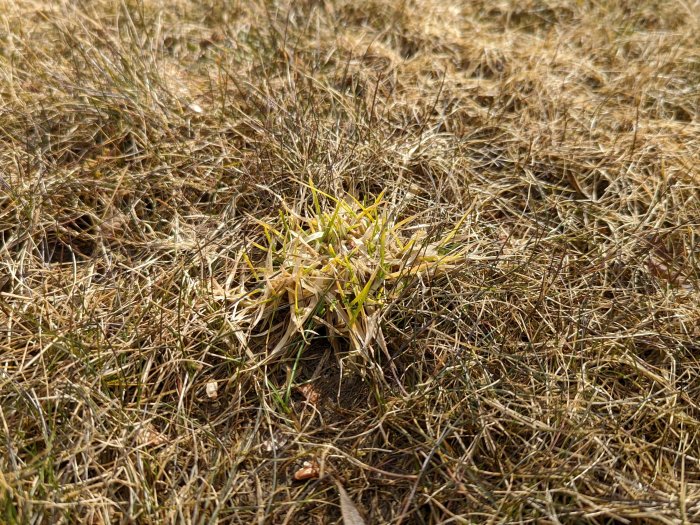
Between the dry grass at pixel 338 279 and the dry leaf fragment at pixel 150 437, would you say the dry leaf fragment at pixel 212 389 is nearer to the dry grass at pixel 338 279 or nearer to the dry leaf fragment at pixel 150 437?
the dry grass at pixel 338 279

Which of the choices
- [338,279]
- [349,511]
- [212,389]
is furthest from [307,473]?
[338,279]

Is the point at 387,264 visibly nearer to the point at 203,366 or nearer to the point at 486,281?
the point at 486,281

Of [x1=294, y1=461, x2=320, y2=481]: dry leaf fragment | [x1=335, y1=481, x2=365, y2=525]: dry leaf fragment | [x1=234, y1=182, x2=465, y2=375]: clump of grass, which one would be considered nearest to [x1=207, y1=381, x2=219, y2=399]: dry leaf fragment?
[x1=234, y1=182, x2=465, y2=375]: clump of grass

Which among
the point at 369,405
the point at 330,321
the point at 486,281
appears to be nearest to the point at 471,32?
the point at 486,281

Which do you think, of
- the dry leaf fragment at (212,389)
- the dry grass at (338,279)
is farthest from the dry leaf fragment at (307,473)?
the dry leaf fragment at (212,389)

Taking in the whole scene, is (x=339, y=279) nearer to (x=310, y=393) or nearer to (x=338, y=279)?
(x=338, y=279)

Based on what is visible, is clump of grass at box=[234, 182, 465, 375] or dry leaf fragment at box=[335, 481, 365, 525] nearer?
dry leaf fragment at box=[335, 481, 365, 525]

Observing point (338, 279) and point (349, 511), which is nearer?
point (349, 511)

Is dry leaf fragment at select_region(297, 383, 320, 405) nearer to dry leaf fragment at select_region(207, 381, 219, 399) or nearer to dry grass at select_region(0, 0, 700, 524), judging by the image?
dry grass at select_region(0, 0, 700, 524)
